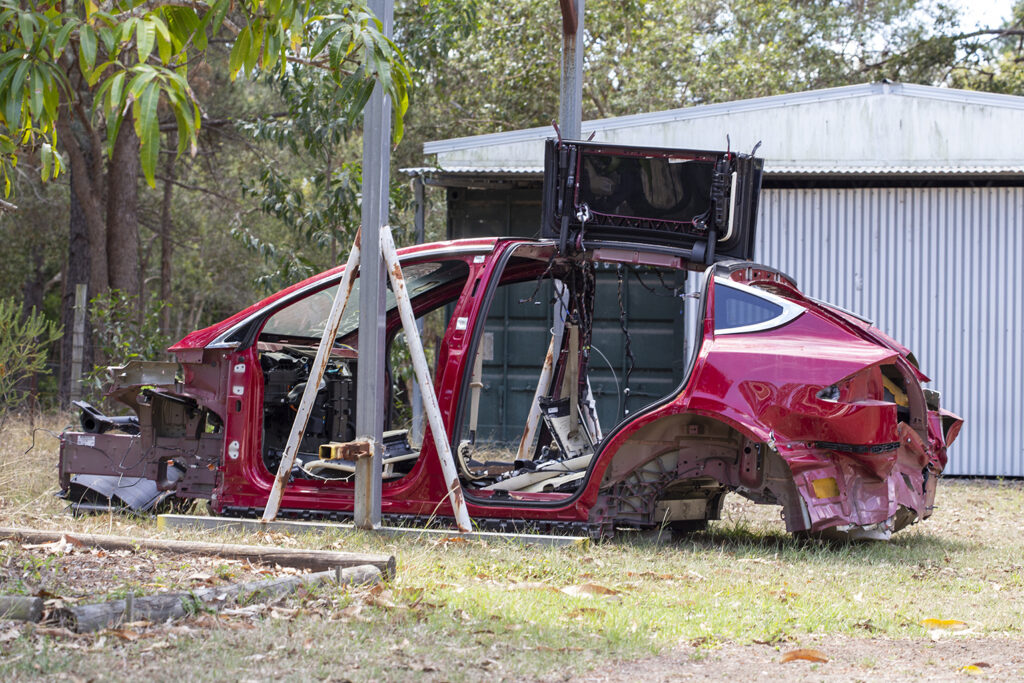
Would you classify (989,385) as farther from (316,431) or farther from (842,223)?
(316,431)

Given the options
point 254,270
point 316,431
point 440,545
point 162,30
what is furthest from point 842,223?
point 254,270

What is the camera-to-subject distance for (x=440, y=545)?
6008mm

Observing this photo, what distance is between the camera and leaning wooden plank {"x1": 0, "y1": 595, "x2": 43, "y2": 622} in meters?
3.78

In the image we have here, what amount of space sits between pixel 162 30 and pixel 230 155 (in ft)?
73.3

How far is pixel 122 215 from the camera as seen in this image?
1706 centimetres

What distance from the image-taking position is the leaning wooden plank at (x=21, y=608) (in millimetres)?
3775

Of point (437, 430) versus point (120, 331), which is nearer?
point (437, 430)

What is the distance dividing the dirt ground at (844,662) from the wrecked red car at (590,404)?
1.66 m

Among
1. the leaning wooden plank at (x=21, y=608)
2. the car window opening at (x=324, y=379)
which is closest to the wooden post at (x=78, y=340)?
the car window opening at (x=324, y=379)

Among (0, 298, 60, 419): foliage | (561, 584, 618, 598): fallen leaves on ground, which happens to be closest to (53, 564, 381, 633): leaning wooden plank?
(561, 584, 618, 598): fallen leaves on ground

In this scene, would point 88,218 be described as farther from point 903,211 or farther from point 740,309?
point 740,309

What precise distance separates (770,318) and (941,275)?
20.7 feet

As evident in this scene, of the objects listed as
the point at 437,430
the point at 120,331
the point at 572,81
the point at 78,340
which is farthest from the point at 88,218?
the point at 437,430

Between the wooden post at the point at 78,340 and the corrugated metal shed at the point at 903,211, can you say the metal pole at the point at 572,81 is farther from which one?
the wooden post at the point at 78,340
